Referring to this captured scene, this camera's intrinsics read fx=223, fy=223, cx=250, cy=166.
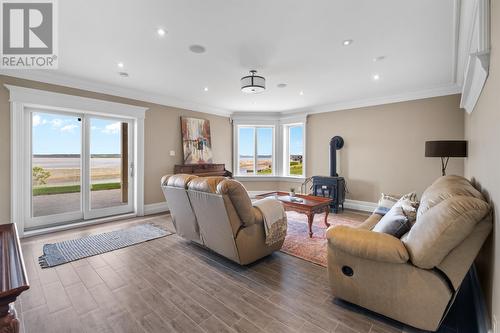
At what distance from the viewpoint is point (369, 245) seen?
1696mm

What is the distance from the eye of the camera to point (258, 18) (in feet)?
7.55

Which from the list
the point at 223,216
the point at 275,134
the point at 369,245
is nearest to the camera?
the point at 369,245

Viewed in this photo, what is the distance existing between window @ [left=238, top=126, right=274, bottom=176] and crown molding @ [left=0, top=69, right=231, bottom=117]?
1568 mm

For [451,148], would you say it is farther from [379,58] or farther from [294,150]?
[294,150]

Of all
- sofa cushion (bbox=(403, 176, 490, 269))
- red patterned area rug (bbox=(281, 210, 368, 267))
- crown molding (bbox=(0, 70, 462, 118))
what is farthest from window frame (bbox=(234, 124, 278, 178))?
sofa cushion (bbox=(403, 176, 490, 269))

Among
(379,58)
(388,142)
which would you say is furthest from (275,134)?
(379,58)

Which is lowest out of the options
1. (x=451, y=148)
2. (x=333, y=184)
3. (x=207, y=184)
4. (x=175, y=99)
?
(x=333, y=184)

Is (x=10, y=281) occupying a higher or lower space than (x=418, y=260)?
higher

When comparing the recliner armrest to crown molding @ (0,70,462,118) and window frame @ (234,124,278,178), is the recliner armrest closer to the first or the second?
crown molding @ (0,70,462,118)

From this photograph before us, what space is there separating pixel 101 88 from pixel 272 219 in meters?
4.19

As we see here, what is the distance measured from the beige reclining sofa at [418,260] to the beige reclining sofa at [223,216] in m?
0.94

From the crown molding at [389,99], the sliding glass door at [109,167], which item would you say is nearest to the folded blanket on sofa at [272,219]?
the sliding glass door at [109,167]

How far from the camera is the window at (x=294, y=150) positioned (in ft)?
22.1

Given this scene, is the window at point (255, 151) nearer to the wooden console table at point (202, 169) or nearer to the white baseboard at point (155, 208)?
the wooden console table at point (202, 169)
